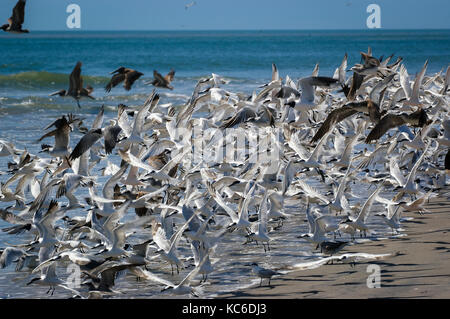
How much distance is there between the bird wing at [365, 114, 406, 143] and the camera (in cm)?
873

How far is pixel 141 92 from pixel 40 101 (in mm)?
5345

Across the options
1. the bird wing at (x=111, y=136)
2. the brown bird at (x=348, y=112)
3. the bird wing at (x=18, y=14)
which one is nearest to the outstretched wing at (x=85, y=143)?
the bird wing at (x=111, y=136)

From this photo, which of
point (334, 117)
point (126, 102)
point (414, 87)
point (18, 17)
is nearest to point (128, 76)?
point (18, 17)

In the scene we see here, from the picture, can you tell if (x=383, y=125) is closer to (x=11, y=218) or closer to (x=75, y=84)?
(x=11, y=218)

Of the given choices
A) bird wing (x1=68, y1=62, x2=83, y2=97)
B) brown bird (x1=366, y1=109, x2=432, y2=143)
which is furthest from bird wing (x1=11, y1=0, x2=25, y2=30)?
brown bird (x1=366, y1=109, x2=432, y2=143)

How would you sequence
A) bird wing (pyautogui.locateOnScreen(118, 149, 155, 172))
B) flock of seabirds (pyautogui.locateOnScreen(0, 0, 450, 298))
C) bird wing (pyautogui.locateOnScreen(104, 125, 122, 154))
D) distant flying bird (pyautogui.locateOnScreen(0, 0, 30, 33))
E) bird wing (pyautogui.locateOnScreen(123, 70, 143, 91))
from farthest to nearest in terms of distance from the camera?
bird wing (pyautogui.locateOnScreen(123, 70, 143, 91)) → distant flying bird (pyautogui.locateOnScreen(0, 0, 30, 33)) → bird wing (pyautogui.locateOnScreen(104, 125, 122, 154)) → bird wing (pyautogui.locateOnScreen(118, 149, 155, 172)) → flock of seabirds (pyautogui.locateOnScreen(0, 0, 450, 298))

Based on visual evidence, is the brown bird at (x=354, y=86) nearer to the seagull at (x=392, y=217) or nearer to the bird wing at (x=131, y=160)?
the seagull at (x=392, y=217)

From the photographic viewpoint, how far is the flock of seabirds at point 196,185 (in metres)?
7.65

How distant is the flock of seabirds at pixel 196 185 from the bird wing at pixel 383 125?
0.6 inches

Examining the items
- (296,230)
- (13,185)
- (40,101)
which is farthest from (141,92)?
(296,230)

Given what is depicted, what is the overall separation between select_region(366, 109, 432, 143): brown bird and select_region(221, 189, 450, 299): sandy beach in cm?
128

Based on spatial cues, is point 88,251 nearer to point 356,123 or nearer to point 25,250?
point 25,250

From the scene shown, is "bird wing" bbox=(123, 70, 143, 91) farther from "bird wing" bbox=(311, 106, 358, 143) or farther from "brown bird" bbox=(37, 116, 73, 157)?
"bird wing" bbox=(311, 106, 358, 143)
